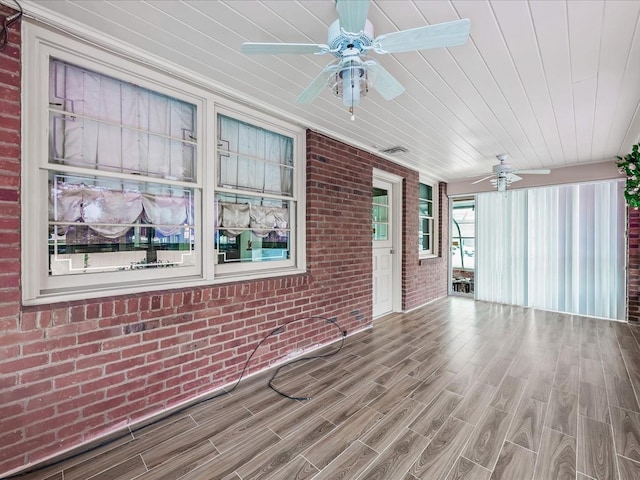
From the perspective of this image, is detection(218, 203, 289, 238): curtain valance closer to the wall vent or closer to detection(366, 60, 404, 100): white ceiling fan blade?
detection(366, 60, 404, 100): white ceiling fan blade

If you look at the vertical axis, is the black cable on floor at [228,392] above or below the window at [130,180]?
below

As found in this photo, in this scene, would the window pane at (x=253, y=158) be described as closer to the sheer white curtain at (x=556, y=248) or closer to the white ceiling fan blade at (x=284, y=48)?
the white ceiling fan blade at (x=284, y=48)

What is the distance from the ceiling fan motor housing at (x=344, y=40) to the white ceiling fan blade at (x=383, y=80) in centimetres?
9

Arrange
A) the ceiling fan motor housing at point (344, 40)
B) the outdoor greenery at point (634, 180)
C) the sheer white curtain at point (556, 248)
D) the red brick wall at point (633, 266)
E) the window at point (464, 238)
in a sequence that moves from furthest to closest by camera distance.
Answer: the window at point (464, 238), the sheer white curtain at point (556, 248), the red brick wall at point (633, 266), the outdoor greenery at point (634, 180), the ceiling fan motor housing at point (344, 40)

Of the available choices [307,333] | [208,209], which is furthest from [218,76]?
[307,333]

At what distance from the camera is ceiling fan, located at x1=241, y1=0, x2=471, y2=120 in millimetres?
1148

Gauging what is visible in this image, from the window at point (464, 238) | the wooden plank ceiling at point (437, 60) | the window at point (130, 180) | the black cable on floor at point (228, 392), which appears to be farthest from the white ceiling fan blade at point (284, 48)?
the window at point (464, 238)

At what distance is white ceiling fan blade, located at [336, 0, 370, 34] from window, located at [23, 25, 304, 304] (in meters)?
1.60

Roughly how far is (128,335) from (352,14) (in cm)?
227

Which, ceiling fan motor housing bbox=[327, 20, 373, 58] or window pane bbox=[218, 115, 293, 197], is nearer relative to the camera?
ceiling fan motor housing bbox=[327, 20, 373, 58]

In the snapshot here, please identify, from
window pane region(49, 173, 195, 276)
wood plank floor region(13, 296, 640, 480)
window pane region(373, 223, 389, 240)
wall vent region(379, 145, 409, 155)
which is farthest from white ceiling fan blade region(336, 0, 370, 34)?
window pane region(373, 223, 389, 240)

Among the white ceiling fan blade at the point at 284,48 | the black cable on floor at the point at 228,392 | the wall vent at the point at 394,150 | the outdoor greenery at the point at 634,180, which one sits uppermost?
the wall vent at the point at 394,150

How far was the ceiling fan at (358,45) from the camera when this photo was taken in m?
1.15

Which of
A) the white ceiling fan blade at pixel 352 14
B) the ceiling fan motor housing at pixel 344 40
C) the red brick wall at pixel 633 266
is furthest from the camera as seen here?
the red brick wall at pixel 633 266
